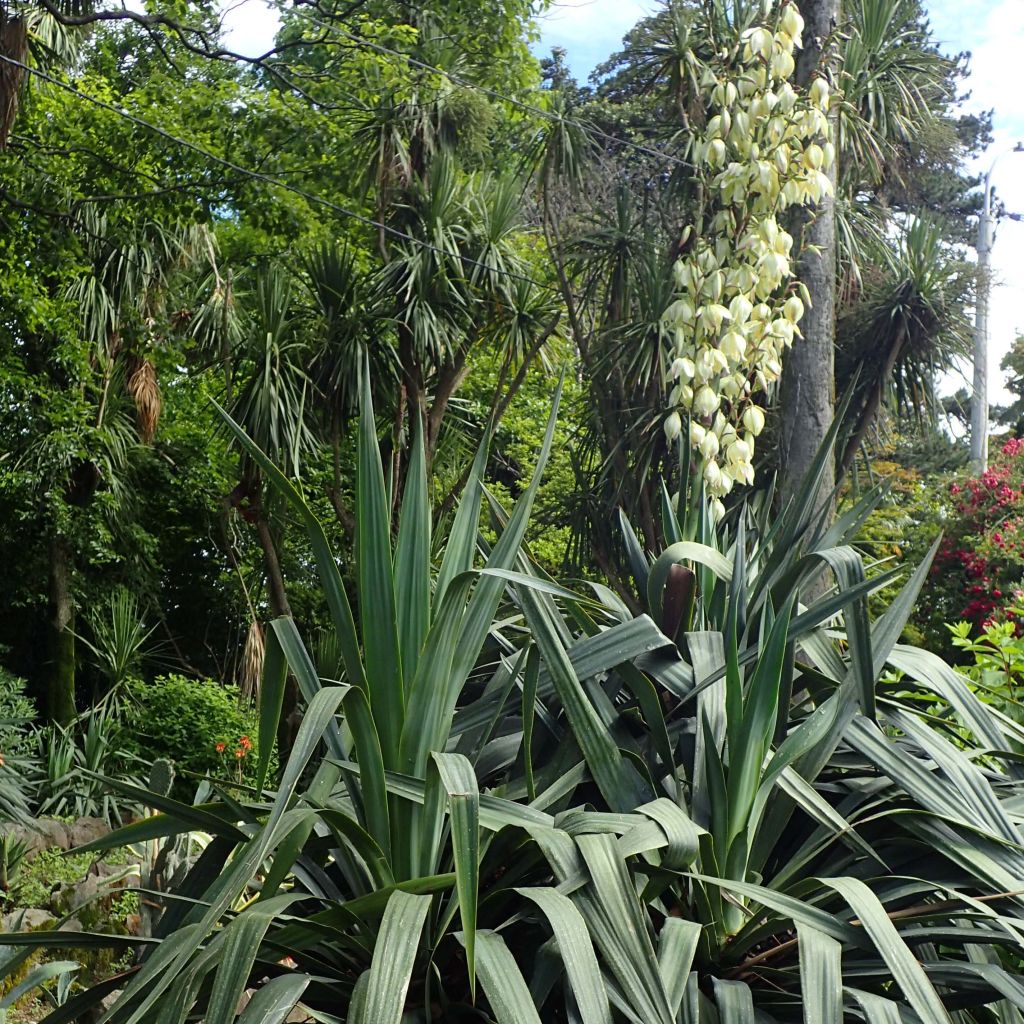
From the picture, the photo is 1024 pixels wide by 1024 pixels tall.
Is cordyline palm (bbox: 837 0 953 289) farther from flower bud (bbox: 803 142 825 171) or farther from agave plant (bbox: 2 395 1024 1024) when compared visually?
agave plant (bbox: 2 395 1024 1024)

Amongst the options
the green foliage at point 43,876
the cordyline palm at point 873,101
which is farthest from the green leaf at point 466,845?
the cordyline palm at point 873,101

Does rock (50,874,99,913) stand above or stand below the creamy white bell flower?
below

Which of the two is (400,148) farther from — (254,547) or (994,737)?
(994,737)

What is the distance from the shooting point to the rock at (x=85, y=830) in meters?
7.19

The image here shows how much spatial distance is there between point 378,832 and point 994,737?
0.94 metres

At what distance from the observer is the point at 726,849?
5.17 ft

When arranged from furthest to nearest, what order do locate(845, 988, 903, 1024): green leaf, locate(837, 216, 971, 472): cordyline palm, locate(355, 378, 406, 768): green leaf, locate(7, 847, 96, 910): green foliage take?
1. locate(837, 216, 971, 472): cordyline palm
2. locate(7, 847, 96, 910): green foliage
3. locate(355, 378, 406, 768): green leaf
4. locate(845, 988, 903, 1024): green leaf

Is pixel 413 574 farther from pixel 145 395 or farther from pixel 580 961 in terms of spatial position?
pixel 145 395

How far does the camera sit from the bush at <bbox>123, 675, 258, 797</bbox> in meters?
9.68

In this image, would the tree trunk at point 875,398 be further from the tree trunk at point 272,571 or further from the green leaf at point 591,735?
the green leaf at point 591,735

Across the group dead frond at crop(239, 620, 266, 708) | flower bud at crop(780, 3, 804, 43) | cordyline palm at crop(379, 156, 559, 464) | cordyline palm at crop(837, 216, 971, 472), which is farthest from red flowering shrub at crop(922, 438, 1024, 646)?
flower bud at crop(780, 3, 804, 43)

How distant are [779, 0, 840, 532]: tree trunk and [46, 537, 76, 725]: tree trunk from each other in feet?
23.2

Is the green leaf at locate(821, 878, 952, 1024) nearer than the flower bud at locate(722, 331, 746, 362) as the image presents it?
Yes

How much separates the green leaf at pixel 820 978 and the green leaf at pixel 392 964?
0.44 metres
